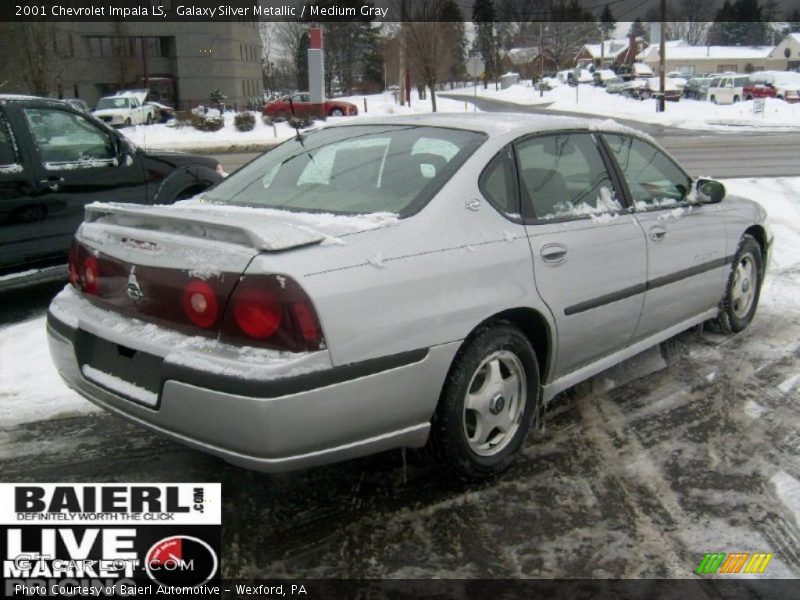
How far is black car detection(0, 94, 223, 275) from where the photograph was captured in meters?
5.78

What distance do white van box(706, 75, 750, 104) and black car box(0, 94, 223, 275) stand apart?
4525 centimetres

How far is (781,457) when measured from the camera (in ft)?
11.6

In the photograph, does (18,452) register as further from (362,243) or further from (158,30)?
(158,30)

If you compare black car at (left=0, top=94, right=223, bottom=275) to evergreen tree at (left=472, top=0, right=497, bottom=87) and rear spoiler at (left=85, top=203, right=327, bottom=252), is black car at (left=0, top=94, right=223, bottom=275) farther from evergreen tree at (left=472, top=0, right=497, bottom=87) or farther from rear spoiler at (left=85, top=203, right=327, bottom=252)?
evergreen tree at (left=472, top=0, right=497, bottom=87)

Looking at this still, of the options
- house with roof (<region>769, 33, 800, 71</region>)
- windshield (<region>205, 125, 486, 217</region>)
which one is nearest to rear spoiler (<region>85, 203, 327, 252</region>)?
windshield (<region>205, 125, 486, 217</region>)

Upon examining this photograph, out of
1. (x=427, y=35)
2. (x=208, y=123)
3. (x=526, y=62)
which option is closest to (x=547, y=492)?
(x=208, y=123)

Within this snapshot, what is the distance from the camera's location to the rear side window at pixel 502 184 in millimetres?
3336

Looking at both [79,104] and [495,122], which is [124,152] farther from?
[79,104]

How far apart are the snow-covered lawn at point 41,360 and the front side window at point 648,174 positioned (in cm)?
181

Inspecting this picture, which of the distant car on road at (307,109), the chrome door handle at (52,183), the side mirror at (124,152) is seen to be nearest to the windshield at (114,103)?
the distant car on road at (307,109)

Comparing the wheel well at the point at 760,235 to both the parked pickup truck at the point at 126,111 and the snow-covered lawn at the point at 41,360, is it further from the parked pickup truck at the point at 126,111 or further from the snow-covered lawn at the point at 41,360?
the parked pickup truck at the point at 126,111

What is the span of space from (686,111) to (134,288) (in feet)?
136

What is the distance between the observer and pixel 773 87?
44938 mm

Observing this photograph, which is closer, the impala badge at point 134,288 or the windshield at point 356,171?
the impala badge at point 134,288
